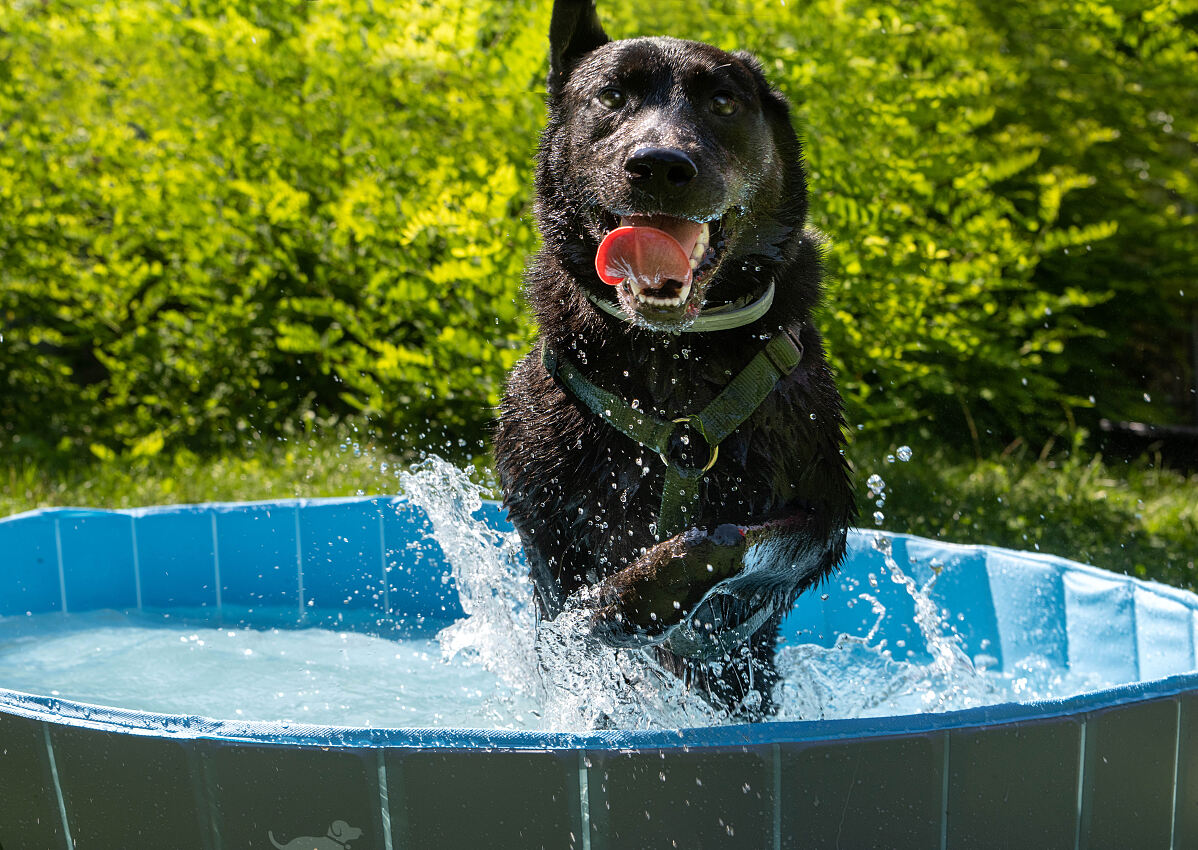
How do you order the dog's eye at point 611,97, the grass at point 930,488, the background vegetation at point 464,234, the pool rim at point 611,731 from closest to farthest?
the pool rim at point 611,731 < the dog's eye at point 611,97 < the grass at point 930,488 < the background vegetation at point 464,234

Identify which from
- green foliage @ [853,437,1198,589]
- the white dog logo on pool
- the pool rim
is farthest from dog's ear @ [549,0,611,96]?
green foliage @ [853,437,1198,589]

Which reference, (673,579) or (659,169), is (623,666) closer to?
(673,579)

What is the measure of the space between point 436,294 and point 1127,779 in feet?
12.5

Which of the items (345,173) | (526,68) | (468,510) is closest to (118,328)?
(345,173)

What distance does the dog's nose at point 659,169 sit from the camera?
7.38 ft

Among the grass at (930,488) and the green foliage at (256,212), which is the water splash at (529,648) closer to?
the grass at (930,488)

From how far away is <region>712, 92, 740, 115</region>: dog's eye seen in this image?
2.57 metres

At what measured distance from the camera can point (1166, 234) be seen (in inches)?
255

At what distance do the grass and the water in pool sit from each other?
1188 mm

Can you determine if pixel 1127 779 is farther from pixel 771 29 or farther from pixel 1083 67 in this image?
pixel 1083 67

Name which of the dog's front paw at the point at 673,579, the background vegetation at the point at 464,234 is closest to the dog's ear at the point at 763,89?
the dog's front paw at the point at 673,579

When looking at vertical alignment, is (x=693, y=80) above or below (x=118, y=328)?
above

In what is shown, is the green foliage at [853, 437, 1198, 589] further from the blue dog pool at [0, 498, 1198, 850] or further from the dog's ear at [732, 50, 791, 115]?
the blue dog pool at [0, 498, 1198, 850]

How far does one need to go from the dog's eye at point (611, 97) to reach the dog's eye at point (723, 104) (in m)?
0.21
